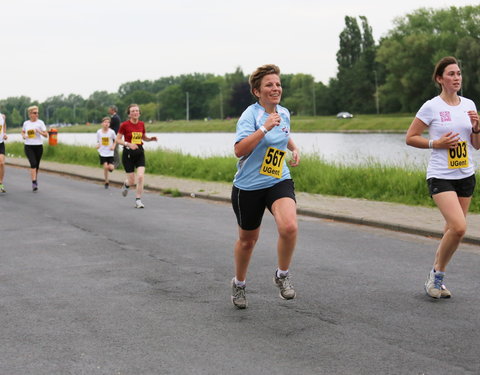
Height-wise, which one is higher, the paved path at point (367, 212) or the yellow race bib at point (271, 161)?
the yellow race bib at point (271, 161)

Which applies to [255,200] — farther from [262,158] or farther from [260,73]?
[260,73]

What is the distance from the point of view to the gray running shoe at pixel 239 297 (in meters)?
5.51

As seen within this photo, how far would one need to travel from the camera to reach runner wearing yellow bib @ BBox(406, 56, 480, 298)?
5.72 metres

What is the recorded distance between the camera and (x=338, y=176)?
15023 millimetres

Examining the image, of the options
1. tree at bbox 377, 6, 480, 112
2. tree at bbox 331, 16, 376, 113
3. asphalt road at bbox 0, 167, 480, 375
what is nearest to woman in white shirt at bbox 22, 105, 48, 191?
asphalt road at bbox 0, 167, 480, 375

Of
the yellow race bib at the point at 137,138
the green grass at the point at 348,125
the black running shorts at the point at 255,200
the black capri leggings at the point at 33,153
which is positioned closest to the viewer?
the black running shorts at the point at 255,200

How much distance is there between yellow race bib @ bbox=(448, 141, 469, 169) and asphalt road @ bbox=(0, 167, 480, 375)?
1056 millimetres

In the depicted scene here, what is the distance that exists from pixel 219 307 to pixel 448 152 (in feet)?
7.10

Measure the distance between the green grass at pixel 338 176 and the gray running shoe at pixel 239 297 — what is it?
666cm

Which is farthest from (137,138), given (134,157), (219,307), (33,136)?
(219,307)

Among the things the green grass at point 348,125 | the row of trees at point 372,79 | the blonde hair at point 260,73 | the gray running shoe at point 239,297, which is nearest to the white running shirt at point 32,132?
the gray running shoe at point 239,297

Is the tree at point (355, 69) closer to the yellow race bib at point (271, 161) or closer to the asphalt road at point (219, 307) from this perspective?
the asphalt road at point (219, 307)

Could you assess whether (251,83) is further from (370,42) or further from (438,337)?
(370,42)

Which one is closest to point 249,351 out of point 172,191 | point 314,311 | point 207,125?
point 314,311
